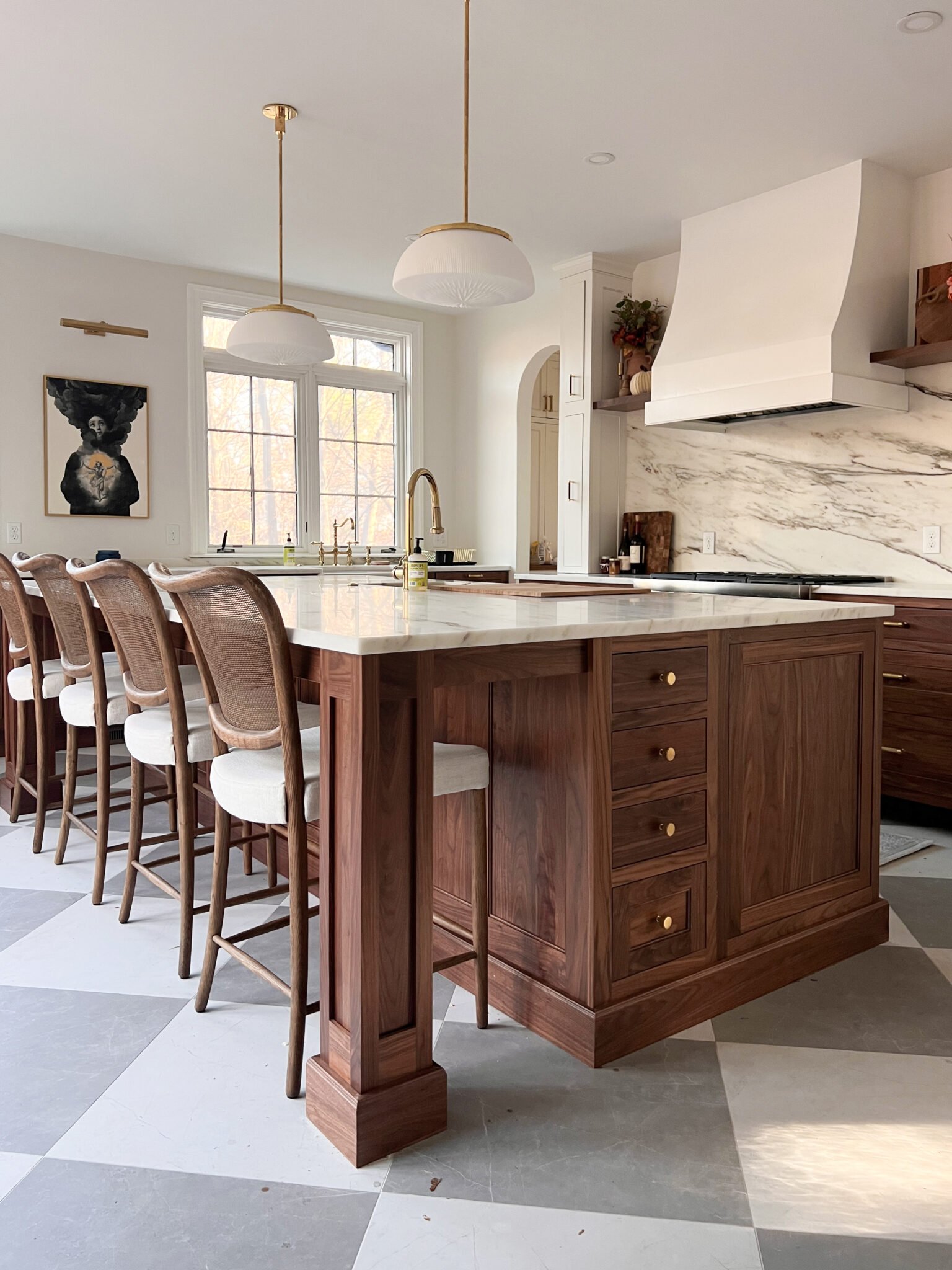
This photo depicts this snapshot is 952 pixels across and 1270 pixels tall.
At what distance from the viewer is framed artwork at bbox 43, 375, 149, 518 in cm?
507

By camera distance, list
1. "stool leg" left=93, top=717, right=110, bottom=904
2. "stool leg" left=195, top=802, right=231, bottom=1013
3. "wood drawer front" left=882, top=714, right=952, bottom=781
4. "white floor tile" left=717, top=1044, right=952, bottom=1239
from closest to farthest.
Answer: "white floor tile" left=717, top=1044, right=952, bottom=1239 → "stool leg" left=195, top=802, right=231, bottom=1013 → "stool leg" left=93, top=717, right=110, bottom=904 → "wood drawer front" left=882, top=714, right=952, bottom=781

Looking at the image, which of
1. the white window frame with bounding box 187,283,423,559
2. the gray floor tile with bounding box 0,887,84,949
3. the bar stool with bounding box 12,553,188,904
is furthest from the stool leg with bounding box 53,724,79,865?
the white window frame with bounding box 187,283,423,559

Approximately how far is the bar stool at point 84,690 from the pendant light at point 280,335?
3.64 ft

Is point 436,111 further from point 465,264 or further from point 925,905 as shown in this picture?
point 925,905

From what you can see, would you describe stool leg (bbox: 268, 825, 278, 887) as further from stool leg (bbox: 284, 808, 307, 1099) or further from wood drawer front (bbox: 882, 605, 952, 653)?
wood drawer front (bbox: 882, 605, 952, 653)

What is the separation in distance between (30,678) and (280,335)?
1485 millimetres

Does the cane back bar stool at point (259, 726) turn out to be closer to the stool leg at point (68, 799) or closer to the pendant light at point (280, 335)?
the stool leg at point (68, 799)

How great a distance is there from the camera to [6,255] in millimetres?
4887

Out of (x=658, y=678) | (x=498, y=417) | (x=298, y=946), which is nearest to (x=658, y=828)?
(x=658, y=678)

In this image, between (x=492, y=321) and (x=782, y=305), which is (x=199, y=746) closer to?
(x=782, y=305)

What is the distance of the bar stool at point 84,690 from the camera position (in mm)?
2613

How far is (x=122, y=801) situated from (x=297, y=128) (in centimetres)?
275

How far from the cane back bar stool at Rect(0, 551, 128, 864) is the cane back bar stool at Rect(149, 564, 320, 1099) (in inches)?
49.4

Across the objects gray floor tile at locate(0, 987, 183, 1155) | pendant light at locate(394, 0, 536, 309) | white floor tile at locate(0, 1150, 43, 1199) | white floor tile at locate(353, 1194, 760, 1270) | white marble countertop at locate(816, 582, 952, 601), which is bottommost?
white floor tile at locate(353, 1194, 760, 1270)
